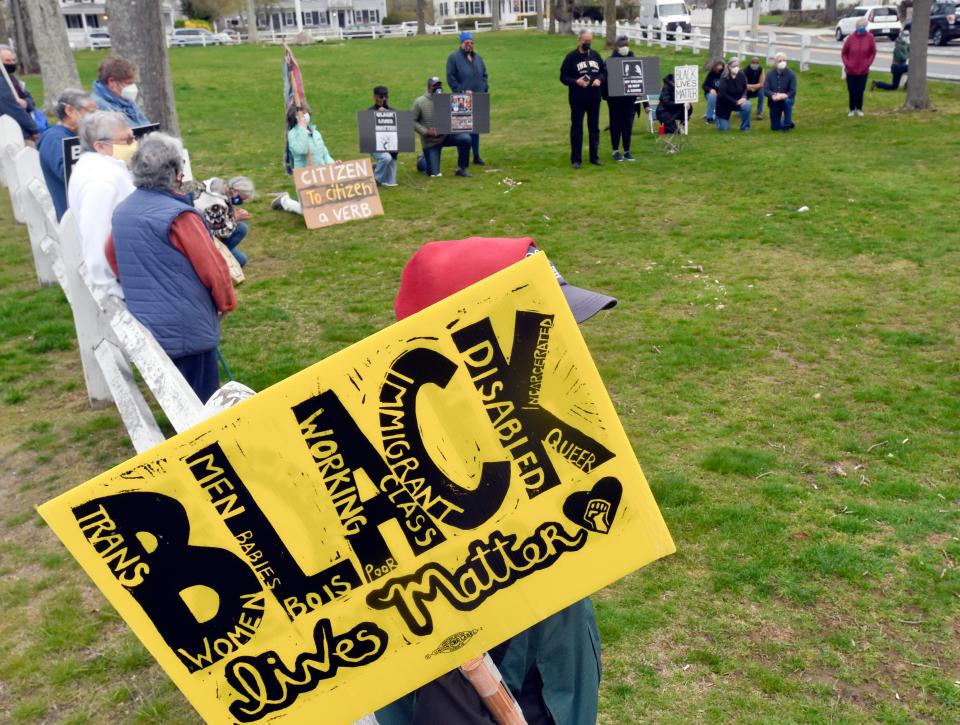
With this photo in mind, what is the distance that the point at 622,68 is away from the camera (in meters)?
14.4

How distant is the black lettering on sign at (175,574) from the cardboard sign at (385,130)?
11932 mm

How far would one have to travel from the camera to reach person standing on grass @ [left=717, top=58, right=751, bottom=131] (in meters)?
16.9

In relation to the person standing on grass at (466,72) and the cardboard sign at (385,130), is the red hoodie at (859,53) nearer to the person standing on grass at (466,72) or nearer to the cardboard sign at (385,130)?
the person standing on grass at (466,72)

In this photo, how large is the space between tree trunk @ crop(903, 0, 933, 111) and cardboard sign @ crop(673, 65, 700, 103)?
478 centimetres

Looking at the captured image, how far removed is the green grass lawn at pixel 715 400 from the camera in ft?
12.6

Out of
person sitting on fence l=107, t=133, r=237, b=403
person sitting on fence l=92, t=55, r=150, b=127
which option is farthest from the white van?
person sitting on fence l=107, t=133, r=237, b=403

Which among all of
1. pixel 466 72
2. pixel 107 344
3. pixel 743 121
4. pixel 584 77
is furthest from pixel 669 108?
pixel 107 344

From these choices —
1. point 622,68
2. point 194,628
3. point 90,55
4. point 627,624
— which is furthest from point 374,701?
point 90,55

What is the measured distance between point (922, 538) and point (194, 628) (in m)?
4.10

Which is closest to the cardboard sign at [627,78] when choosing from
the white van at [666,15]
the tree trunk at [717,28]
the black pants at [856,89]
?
the black pants at [856,89]

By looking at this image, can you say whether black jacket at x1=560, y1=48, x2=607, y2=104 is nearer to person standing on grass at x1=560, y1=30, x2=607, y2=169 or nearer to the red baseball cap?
person standing on grass at x1=560, y1=30, x2=607, y2=169

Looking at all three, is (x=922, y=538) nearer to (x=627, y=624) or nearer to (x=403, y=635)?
(x=627, y=624)

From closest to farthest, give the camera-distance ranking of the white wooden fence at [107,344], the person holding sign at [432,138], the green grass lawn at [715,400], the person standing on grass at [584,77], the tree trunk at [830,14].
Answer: the white wooden fence at [107,344] < the green grass lawn at [715,400] < the person standing on grass at [584,77] < the person holding sign at [432,138] < the tree trunk at [830,14]

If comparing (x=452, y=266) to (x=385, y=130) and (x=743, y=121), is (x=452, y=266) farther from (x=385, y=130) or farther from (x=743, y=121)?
(x=743, y=121)
